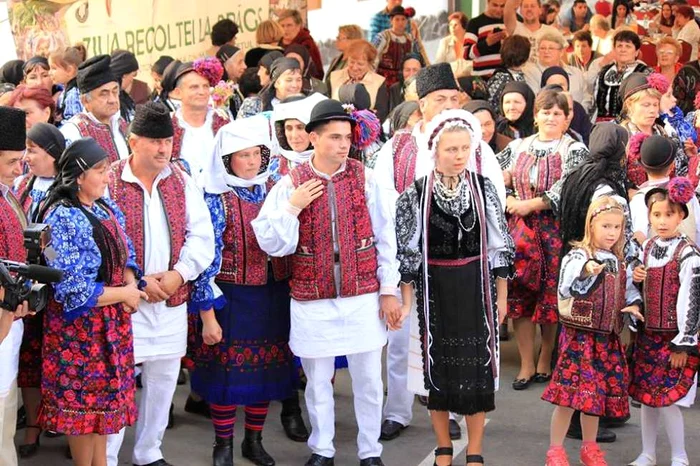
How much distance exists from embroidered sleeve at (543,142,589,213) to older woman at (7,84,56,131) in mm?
3031

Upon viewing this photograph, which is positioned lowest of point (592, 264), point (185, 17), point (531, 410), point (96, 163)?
point (531, 410)

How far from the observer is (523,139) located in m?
7.47

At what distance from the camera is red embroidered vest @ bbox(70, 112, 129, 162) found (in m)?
6.81

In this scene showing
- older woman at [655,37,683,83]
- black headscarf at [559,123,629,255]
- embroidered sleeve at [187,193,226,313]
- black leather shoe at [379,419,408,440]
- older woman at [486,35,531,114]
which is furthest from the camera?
older woman at [655,37,683,83]

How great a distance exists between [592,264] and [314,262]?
4.59ft

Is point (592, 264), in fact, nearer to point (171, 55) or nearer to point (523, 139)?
point (523, 139)

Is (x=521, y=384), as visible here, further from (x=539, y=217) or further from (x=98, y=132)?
(x=98, y=132)

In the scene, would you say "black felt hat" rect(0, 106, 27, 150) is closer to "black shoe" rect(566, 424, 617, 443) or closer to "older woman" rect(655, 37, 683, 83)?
"black shoe" rect(566, 424, 617, 443)

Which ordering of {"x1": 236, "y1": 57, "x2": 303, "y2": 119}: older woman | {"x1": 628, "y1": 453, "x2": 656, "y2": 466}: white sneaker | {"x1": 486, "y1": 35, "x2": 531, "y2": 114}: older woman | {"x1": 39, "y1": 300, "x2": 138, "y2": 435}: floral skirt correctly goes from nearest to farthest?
{"x1": 39, "y1": 300, "x2": 138, "y2": 435}: floral skirt < {"x1": 628, "y1": 453, "x2": 656, "y2": 466}: white sneaker < {"x1": 236, "y1": 57, "x2": 303, "y2": 119}: older woman < {"x1": 486, "y1": 35, "x2": 531, "y2": 114}: older woman

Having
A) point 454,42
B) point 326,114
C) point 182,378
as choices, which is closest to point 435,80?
point 326,114

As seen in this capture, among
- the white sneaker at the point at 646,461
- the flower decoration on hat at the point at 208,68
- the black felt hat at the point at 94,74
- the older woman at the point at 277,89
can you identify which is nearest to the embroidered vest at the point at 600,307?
the white sneaker at the point at 646,461

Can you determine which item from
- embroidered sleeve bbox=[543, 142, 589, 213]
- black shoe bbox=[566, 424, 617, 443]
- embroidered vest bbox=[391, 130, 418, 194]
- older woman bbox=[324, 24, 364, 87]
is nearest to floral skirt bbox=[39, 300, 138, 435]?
embroidered vest bbox=[391, 130, 418, 194]

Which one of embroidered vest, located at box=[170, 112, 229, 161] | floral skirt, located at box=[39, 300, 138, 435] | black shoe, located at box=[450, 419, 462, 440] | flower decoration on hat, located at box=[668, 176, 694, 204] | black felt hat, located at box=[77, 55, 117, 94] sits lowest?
black shoe, located at box=[450, 419, 462, 440]

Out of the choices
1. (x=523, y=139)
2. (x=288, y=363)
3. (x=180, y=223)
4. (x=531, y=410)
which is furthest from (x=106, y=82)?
(x=531, y=410)
